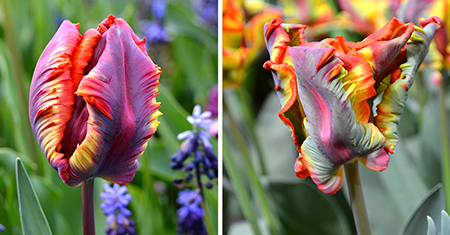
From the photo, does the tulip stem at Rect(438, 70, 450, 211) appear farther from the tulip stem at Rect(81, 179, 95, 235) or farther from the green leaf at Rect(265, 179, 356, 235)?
the tulip stem at Rect(81, 179, 95, 235)

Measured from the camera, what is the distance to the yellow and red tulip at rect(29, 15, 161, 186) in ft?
0.69

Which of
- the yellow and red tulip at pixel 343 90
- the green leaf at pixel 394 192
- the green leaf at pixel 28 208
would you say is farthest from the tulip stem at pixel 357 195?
the green leaf at pixel 28 208

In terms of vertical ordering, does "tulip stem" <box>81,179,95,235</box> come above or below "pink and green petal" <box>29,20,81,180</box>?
below

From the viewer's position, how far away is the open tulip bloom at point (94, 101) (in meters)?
0.21

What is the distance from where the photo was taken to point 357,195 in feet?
0.81

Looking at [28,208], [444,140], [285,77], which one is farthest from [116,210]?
[444,140]

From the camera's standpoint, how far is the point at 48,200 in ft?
1.17

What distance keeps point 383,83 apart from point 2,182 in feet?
1.25

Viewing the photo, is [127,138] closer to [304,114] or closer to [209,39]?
[304,114]

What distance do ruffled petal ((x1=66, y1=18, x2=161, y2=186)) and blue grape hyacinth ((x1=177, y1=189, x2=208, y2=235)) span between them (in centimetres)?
17

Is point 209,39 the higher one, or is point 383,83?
point 209,39

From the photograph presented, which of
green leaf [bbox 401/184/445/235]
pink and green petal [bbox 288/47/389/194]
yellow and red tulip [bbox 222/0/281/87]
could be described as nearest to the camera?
pink and green petal [bbox 288/47/389/194]

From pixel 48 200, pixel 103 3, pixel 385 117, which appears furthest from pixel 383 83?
pixel 103 3

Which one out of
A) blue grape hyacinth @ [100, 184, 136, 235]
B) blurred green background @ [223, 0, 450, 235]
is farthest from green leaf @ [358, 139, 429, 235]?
blue grape hyacinth @ [100, 184, 136, 235]
